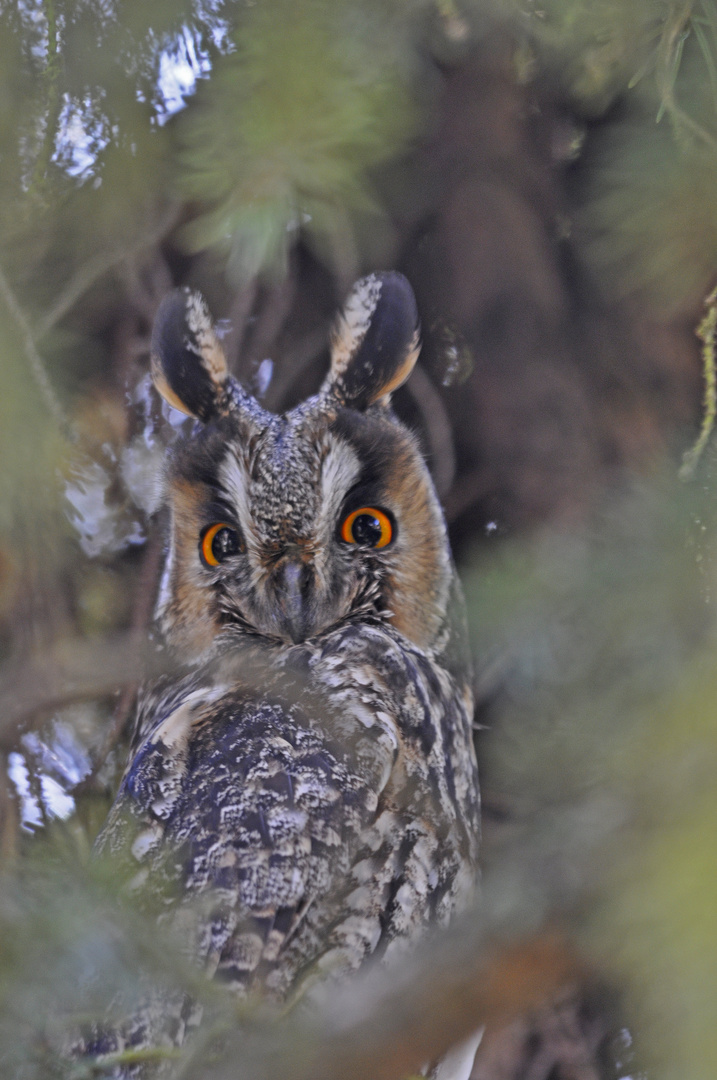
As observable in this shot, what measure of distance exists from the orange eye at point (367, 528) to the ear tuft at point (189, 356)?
286 millimetres

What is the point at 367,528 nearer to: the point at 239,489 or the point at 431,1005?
the point at 239,489

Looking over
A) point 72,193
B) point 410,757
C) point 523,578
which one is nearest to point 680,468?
point 523,578

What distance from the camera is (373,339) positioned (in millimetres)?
1352

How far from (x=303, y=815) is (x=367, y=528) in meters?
0.48

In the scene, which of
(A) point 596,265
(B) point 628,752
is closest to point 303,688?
(B) point 628,752

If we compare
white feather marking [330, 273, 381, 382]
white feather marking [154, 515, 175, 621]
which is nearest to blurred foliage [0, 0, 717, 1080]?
white feather marking [330, 273, 381, 382]

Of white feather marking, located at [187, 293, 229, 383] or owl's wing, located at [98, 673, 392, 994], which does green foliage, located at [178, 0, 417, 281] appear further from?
owl's wing, located at [98, 673, 392, 994]

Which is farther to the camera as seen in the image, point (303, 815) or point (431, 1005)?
point (303, 815)

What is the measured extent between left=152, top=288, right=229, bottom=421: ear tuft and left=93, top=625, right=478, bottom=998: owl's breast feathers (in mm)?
446

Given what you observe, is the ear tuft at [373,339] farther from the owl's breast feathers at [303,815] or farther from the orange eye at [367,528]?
the owl's breast feathers at [303,815]

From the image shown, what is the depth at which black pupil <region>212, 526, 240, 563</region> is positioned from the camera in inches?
53.3

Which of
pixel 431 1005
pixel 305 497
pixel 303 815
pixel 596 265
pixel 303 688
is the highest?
pixel 596 265

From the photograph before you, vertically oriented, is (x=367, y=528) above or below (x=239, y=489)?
below

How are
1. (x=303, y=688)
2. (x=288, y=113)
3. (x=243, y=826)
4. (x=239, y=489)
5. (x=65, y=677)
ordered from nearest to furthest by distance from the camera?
(x=288, y=113) < (x=243, y=826) < (x=303, y=688) < (x=239, y=489) < (x=65, y=677)
